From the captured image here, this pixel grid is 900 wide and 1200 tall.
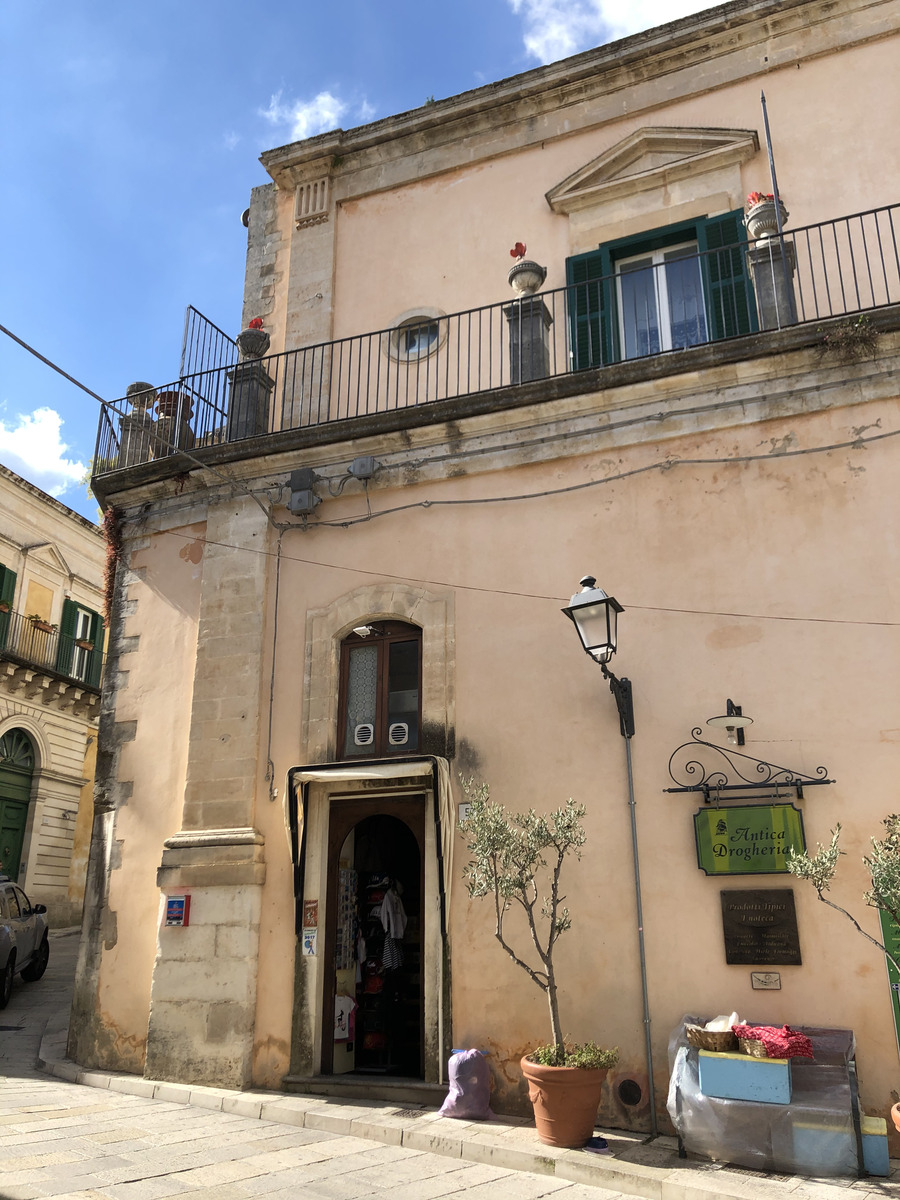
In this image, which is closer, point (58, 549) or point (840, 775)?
point (840, 775)

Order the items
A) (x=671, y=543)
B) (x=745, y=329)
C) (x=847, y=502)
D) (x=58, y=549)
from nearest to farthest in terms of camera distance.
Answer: (x=847, y=502) < (x=671, y=543) < (x=745, y=329) < (x=58, y=549)

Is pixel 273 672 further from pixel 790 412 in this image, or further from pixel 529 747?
pixel 790 412

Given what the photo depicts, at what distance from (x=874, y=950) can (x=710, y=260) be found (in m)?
6.30

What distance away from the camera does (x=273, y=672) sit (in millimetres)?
9320

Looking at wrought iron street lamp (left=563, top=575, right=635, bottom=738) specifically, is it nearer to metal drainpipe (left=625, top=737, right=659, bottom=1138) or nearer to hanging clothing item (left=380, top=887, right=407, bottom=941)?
metal drainpipe (left=625, top=737, right=659, bottom=1138)

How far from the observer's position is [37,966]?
1382 cm

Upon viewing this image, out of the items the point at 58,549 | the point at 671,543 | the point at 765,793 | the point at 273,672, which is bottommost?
the point at 765,793

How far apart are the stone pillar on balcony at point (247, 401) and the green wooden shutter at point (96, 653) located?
41.8 ft

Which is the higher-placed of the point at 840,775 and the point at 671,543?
the point at 671,543

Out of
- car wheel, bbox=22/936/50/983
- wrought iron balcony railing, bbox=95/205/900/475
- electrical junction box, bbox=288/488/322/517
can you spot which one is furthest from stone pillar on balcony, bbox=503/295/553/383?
car wheel, bbox=22/936/50/983

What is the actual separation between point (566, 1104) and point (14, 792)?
16.9 meters

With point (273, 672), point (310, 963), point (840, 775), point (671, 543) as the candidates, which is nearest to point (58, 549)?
point (273, 672)

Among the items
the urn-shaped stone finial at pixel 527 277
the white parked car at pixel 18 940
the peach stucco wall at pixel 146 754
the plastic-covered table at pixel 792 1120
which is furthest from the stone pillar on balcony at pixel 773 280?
the white parked car at pixel 18 940

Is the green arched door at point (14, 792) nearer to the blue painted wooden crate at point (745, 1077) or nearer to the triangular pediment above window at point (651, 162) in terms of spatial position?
the triangular pediment above window at point (651, 162)
